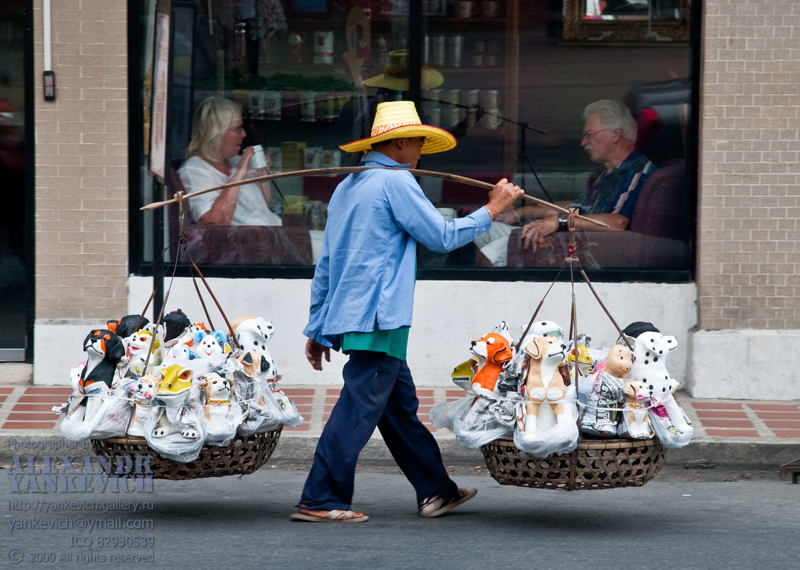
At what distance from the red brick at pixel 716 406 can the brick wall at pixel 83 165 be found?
373cm

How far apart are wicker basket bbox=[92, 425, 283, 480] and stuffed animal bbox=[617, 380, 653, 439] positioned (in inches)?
58.7

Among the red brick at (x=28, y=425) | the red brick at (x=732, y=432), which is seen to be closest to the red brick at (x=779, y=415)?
the red brick at (x=732, y=432)

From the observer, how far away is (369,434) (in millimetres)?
5277

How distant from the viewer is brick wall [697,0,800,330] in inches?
311

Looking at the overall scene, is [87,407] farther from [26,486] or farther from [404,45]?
[404,45]

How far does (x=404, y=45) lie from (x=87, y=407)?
4099 millimetres

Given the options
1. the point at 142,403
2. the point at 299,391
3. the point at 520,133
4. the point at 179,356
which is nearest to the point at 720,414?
the point at 520,133

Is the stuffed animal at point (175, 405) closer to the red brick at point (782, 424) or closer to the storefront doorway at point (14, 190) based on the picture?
the storefront doorway at point (14, 190)

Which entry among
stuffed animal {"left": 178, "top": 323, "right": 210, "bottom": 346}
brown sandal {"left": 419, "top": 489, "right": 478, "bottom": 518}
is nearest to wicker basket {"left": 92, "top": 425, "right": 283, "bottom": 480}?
stuffed animal {"left": 178, "top": 323, "right": 210, "bottom": 346}

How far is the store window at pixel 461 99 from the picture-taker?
8359 millimetres

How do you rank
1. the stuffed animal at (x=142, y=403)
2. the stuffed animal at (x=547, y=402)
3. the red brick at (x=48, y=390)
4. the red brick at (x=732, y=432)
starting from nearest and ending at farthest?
the stuffed animal at (x=547, y=402)
the stuffed animal at (x=142, y=403)
the red brick at (x=732, y=432)
the red brick at (x=48, y=390)

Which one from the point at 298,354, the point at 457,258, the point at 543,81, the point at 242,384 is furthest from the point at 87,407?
the point at 543,81

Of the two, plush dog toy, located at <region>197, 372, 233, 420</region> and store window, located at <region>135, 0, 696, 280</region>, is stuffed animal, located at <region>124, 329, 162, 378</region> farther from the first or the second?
store window, located at <region>135, 0, 696, 280</region>

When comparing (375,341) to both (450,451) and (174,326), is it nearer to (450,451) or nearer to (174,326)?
(174,326)
